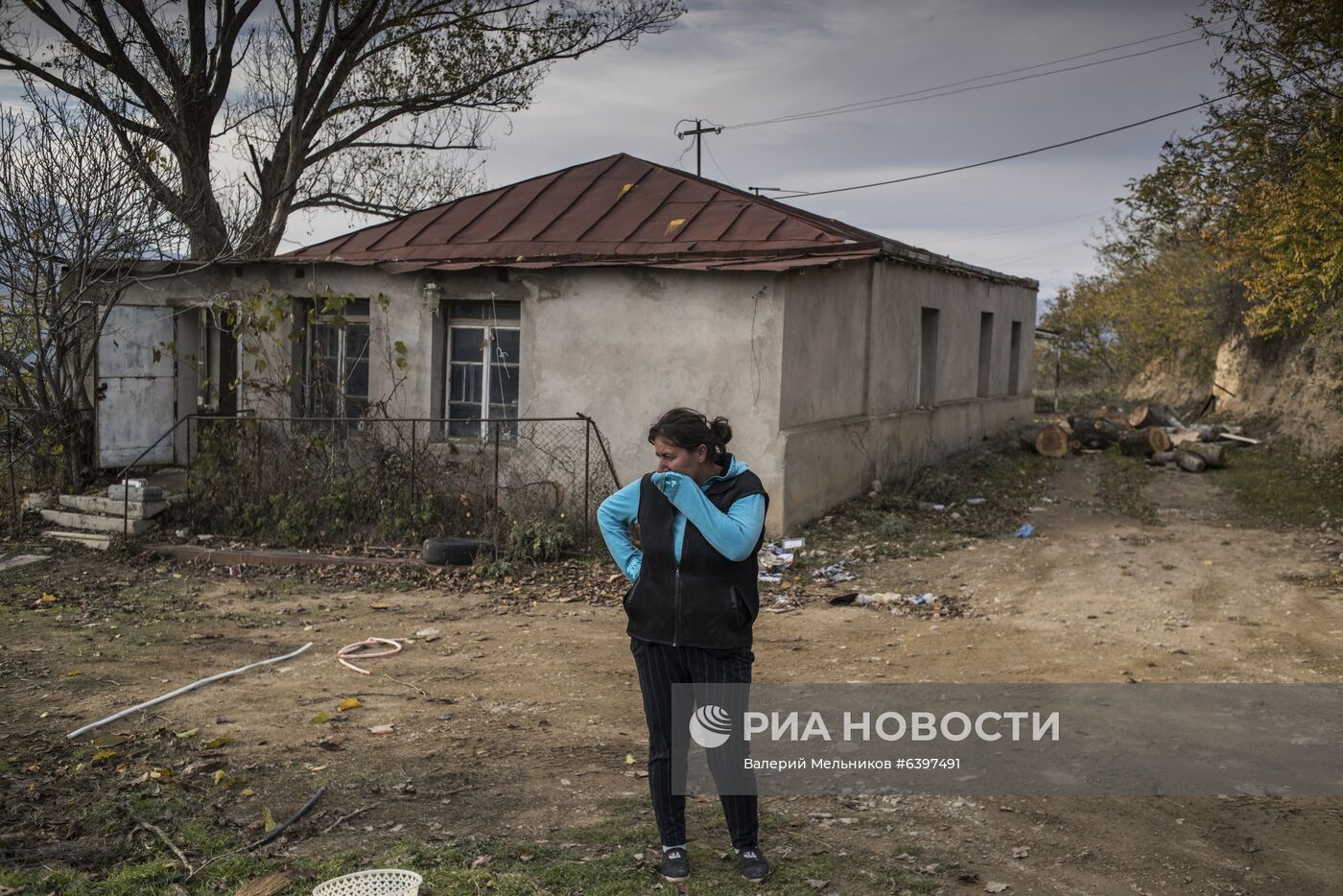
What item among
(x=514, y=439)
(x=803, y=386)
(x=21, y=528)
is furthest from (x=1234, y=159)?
(x=21, y=528)

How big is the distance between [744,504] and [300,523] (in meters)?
8.31

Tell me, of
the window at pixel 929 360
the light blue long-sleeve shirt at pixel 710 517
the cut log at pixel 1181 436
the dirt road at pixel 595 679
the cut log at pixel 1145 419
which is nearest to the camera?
the light blue long-sleeve shirt at pixel 710 517

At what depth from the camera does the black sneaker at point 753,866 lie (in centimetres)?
401

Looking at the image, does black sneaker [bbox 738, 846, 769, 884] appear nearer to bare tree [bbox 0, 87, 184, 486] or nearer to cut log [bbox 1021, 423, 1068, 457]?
bare tree [bbox 0, 87, 184, 486]

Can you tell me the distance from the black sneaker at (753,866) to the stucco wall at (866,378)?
722 centimetres

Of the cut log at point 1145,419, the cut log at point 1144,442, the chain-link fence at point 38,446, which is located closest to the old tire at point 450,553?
the chain-link fence at point 38,446

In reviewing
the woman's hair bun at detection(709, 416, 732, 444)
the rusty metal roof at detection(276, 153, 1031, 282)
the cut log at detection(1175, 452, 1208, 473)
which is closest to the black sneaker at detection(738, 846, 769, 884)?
the woman's hair bun at detection(709, 416, 732, 444)

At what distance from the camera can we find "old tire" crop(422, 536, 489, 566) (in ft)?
34.1

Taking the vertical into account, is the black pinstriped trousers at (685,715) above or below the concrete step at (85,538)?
above

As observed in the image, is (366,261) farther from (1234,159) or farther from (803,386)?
(1234,159)

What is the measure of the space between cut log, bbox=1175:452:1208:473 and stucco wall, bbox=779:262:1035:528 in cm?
318

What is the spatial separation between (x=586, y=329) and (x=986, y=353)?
10368 mm

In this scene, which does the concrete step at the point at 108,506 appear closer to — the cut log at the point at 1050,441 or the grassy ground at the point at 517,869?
the grassy ground at the point at 517,869

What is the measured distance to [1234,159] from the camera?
1383 cm
